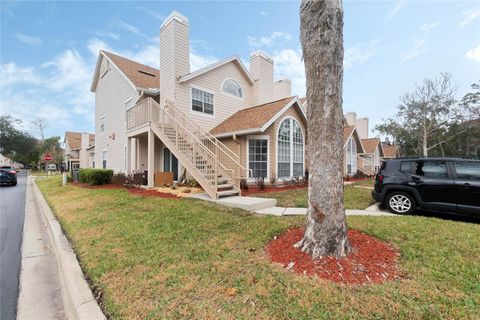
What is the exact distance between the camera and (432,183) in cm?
591

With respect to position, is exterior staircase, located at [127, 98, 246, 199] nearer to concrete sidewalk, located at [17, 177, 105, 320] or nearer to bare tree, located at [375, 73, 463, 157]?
concrete sidewalk, located at [17, 177, 105, 320]

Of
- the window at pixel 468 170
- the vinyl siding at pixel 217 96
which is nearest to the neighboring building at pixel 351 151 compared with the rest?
the vinyl siding at pixel 217 96

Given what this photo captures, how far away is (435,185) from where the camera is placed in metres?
5.87

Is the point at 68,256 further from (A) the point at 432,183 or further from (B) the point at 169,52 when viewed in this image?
(B) the point at 169,52

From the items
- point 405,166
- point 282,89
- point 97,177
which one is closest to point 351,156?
point 282,89

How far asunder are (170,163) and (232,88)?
6.53 metres

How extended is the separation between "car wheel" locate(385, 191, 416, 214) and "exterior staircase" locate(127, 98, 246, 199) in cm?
490

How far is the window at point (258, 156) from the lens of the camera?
465 inches

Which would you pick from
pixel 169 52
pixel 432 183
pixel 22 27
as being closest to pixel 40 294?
pixel 432 183

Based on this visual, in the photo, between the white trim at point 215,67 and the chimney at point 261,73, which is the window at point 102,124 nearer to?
the white trim at point 215,67

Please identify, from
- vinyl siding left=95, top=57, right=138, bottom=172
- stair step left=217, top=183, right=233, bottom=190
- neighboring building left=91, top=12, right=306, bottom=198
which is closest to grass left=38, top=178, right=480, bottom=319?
stair step left=217, top=183, right=233, bottom=190

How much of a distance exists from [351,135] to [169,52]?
1532 centimetres

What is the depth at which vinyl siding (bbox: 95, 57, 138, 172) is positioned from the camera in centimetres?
1612

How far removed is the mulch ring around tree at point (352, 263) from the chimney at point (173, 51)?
10.8m
